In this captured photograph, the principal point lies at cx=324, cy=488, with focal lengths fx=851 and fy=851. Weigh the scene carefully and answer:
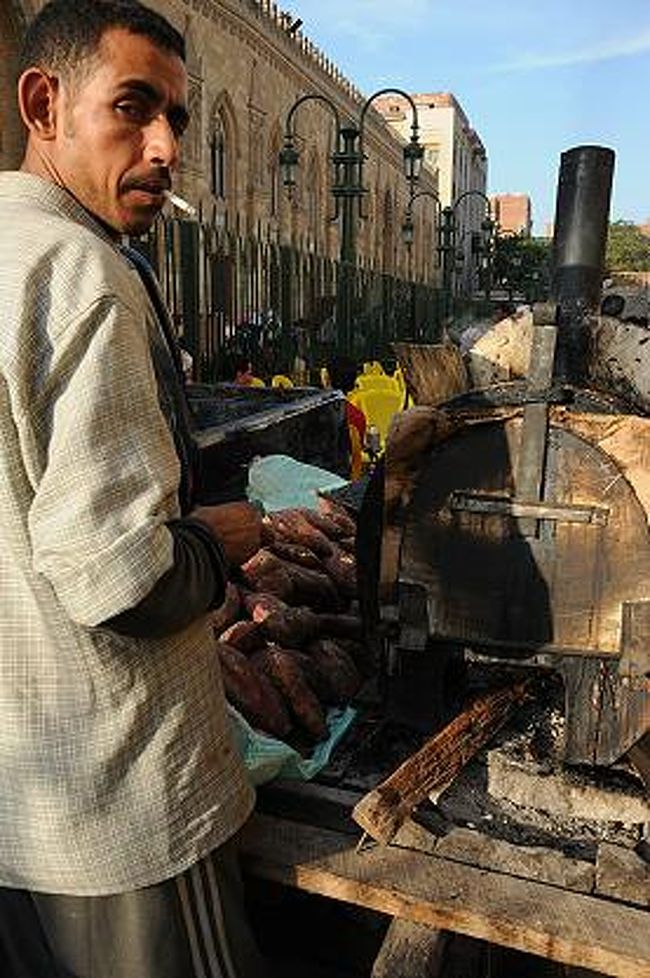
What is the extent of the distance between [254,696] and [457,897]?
974 millimetres

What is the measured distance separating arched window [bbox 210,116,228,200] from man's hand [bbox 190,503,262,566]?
2443cm

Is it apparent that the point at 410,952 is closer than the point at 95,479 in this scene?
No

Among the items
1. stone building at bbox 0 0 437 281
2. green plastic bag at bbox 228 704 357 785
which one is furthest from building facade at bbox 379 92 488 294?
green plastic bag at bbox 228 704 357 785

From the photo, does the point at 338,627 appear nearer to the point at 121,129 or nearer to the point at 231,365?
the point at 121,129

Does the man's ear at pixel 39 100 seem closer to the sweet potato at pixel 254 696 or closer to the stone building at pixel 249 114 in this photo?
the sweet potato at pixel 254 696

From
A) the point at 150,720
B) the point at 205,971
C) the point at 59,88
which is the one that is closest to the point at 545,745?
the point at 205,971

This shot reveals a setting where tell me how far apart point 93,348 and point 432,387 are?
2.08 metres

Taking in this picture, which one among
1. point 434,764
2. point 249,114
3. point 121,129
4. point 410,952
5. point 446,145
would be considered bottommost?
point 410,952

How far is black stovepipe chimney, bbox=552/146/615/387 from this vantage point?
3.26 m

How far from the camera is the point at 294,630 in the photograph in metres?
3.18

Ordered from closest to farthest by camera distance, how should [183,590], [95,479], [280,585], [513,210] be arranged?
[95,479] → [183,590] → [280,585] → [513,210]

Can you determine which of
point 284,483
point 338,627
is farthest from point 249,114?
point 338,627

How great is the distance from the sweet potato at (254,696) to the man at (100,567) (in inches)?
34.7

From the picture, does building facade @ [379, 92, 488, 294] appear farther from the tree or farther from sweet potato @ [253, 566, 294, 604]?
sweet potato @ [253, 566, 294, 604]
